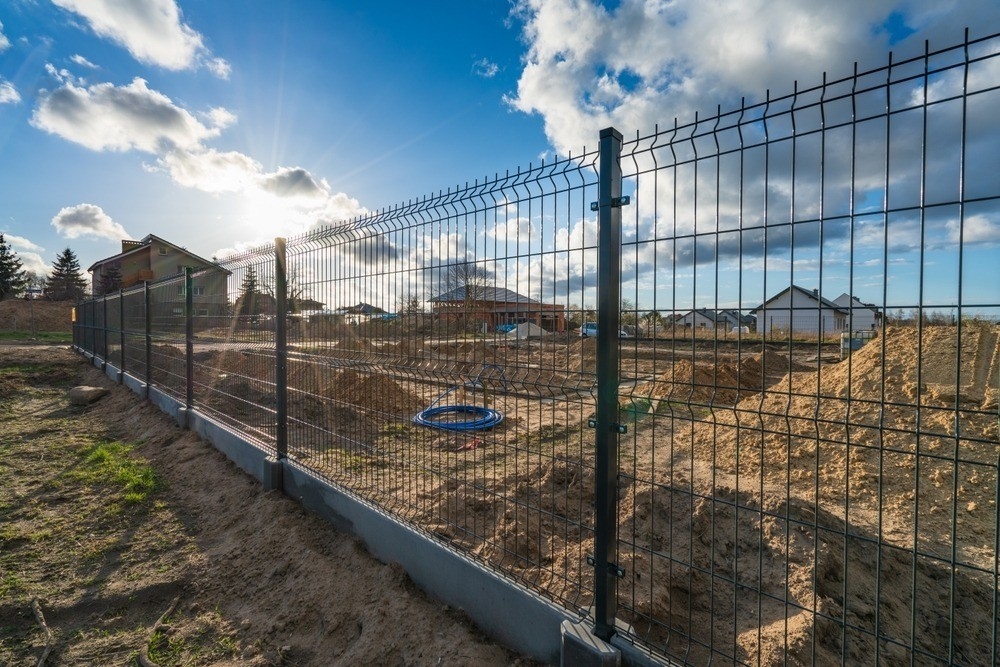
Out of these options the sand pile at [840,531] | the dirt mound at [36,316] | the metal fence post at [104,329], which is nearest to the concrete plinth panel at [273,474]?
the sand pile at [840,531]

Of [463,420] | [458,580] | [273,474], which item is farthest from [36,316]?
[458,580]

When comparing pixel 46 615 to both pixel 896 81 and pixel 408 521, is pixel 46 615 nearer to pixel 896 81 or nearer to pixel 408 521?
pixel 408 521

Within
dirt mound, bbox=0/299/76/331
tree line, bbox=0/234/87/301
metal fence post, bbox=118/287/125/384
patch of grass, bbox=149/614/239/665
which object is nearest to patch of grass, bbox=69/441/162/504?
patch of grass, bbox=149/614/239/665

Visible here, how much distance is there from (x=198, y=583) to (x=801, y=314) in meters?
4.32

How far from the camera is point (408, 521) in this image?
364 cm

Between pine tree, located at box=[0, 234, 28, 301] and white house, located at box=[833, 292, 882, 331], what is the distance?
60205mm

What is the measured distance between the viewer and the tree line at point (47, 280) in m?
44.5

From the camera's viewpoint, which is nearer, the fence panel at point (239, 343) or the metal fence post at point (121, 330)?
the fence panel at point (239, 343)

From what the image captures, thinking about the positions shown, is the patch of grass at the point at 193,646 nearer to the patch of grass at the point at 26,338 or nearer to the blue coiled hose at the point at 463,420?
the blue coiled hose at the point at 463,420

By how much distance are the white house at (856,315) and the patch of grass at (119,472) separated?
619cm

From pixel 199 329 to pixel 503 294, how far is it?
18.6ft

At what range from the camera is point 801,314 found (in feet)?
6.30

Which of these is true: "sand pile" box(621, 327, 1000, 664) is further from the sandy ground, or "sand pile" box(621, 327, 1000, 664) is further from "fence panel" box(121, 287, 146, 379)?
"fence panel" box(121, 287, 146, 379)

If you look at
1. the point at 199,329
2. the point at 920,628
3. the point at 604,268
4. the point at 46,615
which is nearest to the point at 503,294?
the point at 604,268
